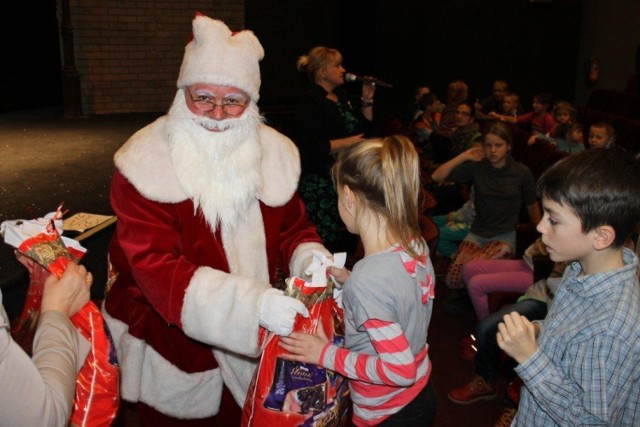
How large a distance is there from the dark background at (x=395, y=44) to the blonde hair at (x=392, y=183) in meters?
7.94

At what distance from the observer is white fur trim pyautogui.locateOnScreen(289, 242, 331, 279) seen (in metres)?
1.95

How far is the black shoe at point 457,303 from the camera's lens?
3.93 meters

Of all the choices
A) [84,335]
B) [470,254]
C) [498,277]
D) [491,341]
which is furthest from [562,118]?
[84,335]

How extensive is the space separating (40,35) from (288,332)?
9.62m

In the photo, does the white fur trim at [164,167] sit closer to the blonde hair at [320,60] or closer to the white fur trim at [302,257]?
the white fur trim at [302,257]

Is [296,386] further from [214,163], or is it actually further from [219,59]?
[219,59]

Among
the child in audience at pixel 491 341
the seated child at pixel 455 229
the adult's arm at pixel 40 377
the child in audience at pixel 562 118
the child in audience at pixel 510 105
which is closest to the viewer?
the adult's arm at pixel 40 377

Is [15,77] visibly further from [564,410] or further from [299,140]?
[564,410]

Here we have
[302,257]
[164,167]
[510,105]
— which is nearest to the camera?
[164,167]

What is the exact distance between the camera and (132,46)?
8672 millimetres

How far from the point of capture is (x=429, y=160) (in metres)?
6.02

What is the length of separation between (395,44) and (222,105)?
28.1 ft

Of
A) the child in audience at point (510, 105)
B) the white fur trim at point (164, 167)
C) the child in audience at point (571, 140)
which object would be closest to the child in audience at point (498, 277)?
the white fur trim at point (164, 167)

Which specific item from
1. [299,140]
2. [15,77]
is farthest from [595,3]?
[15,77]
